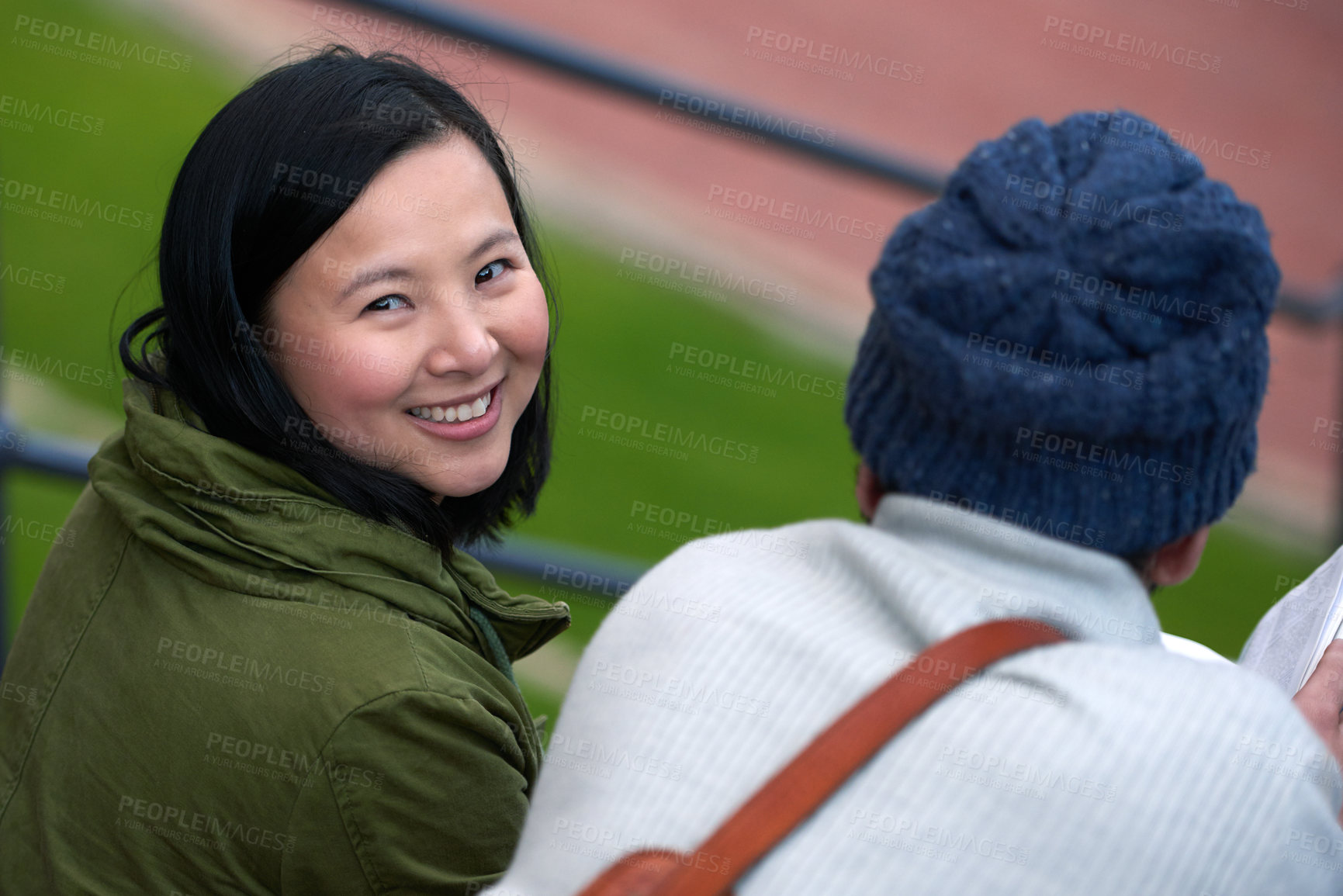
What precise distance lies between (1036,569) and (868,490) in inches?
6.4

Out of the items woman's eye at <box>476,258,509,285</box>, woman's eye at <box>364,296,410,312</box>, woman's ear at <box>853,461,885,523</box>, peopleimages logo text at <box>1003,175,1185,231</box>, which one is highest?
peopleimages logo text at <box>1003,175,1185,231</box>

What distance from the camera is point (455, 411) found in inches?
50.7

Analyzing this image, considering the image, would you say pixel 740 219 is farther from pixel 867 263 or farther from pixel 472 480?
pixel 472 480

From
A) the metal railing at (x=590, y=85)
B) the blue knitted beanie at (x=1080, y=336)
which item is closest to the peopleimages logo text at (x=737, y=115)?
the metal railing at (x=590, y=85)

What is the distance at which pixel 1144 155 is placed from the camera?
803mm

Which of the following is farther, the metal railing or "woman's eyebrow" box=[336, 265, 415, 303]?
the metal railing

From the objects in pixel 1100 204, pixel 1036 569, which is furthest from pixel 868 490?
pixel 1100 204

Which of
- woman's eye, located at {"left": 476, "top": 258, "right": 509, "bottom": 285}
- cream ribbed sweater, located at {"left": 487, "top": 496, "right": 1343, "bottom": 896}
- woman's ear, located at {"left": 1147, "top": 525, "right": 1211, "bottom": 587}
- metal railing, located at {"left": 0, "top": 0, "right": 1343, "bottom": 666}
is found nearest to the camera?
cream ribbed sweater, located at {"left": 487, "top": 496, "right": 1343, "bottom": 896}

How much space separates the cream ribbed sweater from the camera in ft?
2.26

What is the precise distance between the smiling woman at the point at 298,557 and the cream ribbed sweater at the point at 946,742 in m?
0.29

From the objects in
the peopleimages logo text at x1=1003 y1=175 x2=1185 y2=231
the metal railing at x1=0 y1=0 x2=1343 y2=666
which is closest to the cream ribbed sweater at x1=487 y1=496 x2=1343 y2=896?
the peopleimages logo text at x1=1003 y1=175 x2=1185 y2=231

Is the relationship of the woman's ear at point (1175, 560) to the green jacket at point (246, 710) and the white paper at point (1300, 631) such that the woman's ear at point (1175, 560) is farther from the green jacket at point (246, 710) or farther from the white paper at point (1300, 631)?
the green jacket at point (246, 710)

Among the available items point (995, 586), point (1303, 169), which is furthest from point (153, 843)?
point (1303, 169)

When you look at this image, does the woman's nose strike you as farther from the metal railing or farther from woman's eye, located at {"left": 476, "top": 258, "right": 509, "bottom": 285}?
the metal railing
